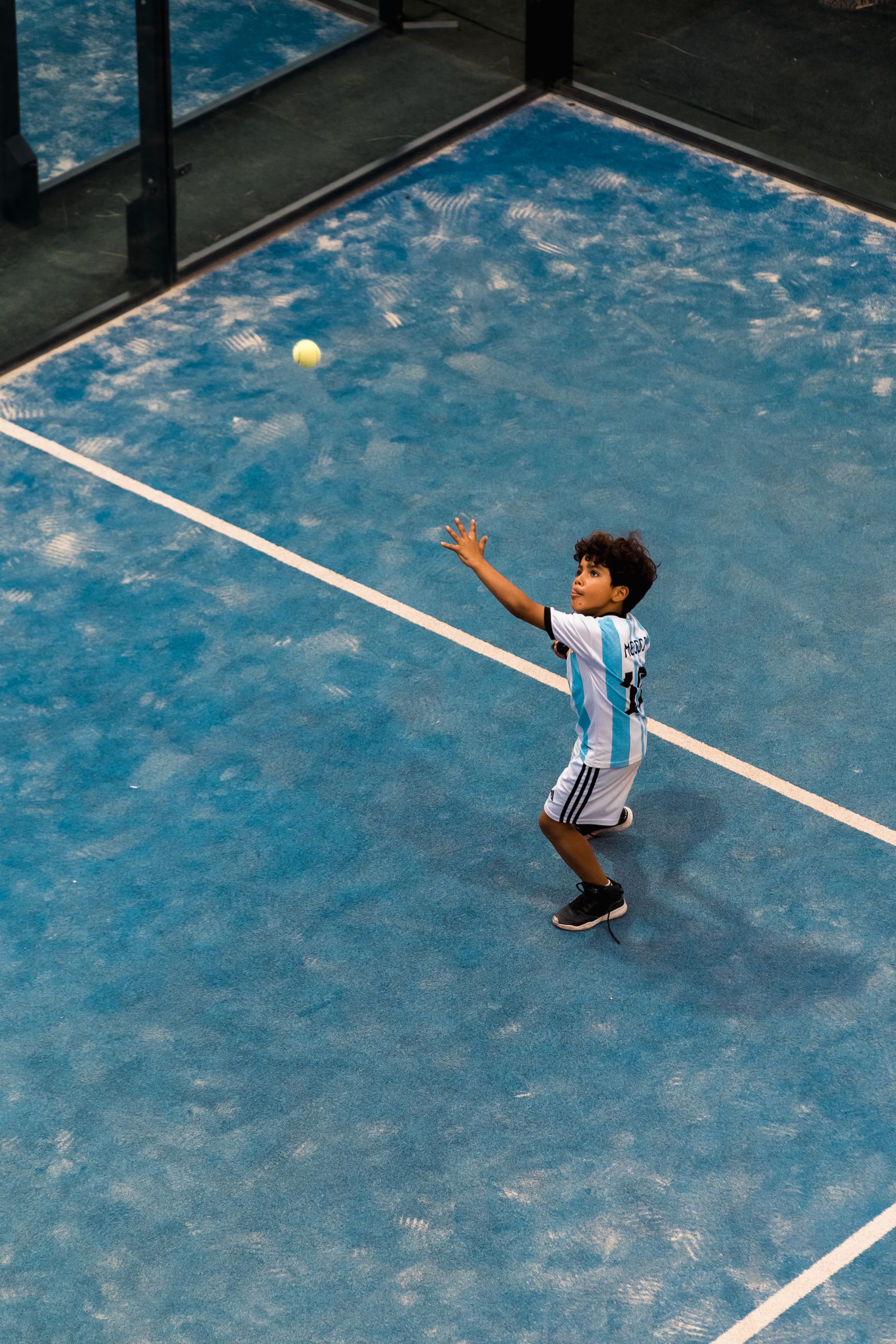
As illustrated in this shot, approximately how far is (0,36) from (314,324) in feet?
7.66

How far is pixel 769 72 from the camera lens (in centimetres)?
1348

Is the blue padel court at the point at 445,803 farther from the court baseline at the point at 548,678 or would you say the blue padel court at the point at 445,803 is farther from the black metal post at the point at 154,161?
the black metal post at the point at 154,161

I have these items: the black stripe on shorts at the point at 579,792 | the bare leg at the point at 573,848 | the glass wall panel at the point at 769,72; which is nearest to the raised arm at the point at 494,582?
the black stripe on shorts at the point at 579,792

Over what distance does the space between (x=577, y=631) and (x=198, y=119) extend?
5.65m

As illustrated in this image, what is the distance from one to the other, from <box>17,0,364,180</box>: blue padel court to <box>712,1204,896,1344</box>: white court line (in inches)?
289

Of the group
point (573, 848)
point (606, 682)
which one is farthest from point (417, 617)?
point (606, 682)

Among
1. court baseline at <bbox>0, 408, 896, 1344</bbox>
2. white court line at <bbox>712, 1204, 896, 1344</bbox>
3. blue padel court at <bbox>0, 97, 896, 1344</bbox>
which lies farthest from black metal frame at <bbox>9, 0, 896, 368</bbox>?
white court line at <bbox>712, 1204, 896, 1344</bbox>

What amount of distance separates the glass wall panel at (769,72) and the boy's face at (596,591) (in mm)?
6281

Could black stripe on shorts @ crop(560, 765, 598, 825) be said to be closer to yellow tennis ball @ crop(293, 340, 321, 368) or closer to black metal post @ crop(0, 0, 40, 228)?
yellow tennis ball @ crop(293, 340, 321, 368)

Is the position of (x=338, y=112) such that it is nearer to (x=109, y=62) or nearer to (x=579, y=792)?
(x=109, y=62)

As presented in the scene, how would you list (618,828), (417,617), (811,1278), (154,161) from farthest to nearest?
(154,161), (417,617), (618,828), (811,1278)

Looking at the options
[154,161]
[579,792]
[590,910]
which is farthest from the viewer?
[154,161]

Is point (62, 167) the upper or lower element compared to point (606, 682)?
upper

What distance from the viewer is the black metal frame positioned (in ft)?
35.5
